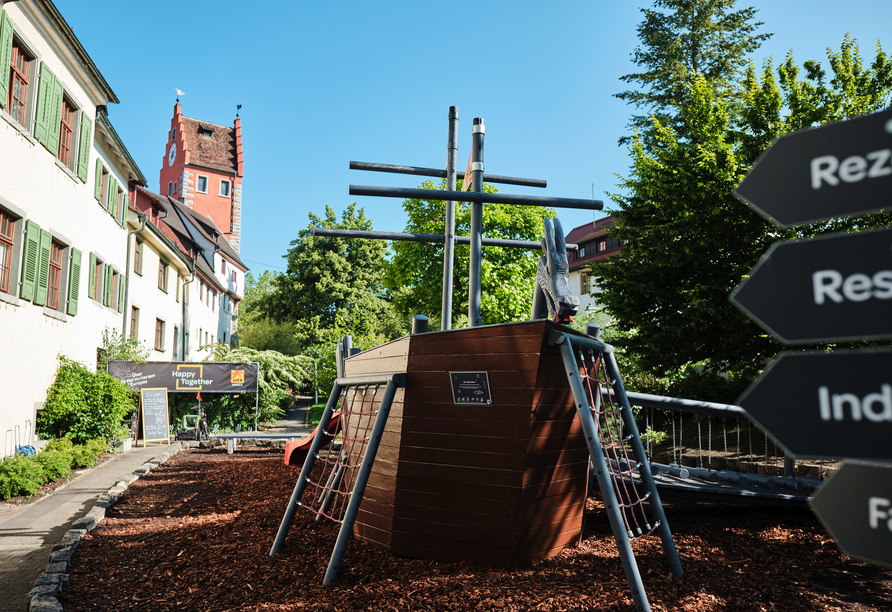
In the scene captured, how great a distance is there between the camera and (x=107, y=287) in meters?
18.1

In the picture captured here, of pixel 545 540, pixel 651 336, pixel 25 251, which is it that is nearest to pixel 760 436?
pixel 651 336

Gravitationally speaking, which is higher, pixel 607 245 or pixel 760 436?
pixel 607 245

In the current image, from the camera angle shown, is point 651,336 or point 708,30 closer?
point 651,336

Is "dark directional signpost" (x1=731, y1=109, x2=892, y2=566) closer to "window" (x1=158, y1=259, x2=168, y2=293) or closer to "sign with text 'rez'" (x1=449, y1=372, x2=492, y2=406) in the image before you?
"sign with text 'rez'" (x1=449, y1=372, x2=492, y2=406)

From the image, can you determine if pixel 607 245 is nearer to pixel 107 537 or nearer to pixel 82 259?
pixel 82 259

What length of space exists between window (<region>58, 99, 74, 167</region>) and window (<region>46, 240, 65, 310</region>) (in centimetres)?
199

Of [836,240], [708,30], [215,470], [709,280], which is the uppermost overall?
[708,30]

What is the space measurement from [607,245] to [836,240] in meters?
41.9

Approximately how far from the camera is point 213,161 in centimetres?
5247

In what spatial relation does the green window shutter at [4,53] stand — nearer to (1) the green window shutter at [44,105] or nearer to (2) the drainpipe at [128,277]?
(1) the green window shutter at [44,105]

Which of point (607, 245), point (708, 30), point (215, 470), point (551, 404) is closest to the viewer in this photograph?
point (551, 404)

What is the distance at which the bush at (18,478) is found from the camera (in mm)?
9430

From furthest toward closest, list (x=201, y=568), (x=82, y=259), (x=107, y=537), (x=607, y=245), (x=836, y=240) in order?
(x=607, y=245) < (x=82, y=259) < (x=107, y=537) < (x=201, y=568) < (x=836, y=240)

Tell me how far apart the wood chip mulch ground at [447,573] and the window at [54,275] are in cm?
806
